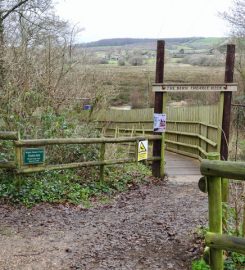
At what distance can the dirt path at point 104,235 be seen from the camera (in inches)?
176

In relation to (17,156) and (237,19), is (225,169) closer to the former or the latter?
(17,156)

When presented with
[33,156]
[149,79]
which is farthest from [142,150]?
[149,79]

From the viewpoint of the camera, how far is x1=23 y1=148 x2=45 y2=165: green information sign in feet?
22.4

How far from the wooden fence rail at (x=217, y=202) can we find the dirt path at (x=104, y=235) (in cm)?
94

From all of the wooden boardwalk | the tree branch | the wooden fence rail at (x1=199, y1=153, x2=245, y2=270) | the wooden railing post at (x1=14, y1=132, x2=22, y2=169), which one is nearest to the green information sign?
the wooden railing post at (x1=14, y1=132, x2=22, y2=169)

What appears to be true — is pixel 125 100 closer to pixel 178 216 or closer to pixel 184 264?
pixel 178 216

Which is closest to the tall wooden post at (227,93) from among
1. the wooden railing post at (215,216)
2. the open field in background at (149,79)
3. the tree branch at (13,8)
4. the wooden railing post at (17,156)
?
the wooden railing post at (17,156)

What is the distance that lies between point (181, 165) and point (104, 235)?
23.6ft

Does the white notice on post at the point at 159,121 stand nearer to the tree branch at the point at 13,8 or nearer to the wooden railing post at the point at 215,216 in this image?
the wooden railing post at the point at 215,216

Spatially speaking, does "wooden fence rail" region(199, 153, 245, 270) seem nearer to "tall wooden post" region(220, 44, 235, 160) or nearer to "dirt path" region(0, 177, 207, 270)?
"dirt path" region(0, 177, 207, 270)

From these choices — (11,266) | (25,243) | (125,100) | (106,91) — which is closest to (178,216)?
(25,243)

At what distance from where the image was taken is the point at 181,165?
481 inches

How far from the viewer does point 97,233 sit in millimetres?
5426

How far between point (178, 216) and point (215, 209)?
282 centimetres
